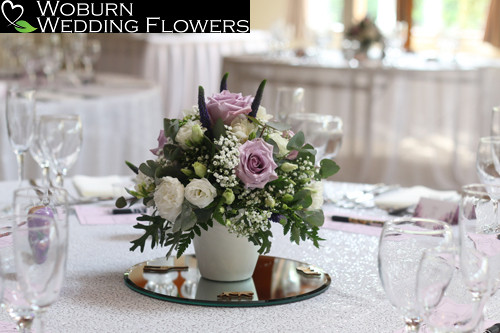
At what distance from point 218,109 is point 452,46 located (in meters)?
4.38

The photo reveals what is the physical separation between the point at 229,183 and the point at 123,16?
21.1ft

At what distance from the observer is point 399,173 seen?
16.6 ft

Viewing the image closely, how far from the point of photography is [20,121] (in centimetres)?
204

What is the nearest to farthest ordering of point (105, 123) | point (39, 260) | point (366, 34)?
point (39, 260)
point (105, 123)
point (366, 34)

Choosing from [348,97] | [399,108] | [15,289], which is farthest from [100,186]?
[399,108]

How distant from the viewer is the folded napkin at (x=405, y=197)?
1.99m

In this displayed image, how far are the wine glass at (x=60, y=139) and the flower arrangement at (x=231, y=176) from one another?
22.7 inches

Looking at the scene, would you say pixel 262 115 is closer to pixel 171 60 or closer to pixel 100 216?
pixel 100 216

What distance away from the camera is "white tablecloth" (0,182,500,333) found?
1.20m

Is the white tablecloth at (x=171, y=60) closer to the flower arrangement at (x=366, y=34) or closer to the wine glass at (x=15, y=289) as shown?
the flower arrangement at (x=366, y=34)

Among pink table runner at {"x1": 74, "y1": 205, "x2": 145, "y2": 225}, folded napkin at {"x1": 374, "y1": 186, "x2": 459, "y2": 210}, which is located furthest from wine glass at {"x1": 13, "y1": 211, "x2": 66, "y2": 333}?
folded napkin at {"x1": 374, "y1": 186, "x2": 459, "y2": 210}

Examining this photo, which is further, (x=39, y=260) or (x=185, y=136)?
(x=185, y=136)

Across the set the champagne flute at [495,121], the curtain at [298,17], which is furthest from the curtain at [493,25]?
the champagne flute at [495,121]

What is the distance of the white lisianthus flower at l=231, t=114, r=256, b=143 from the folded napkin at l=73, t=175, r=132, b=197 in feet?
2.37
